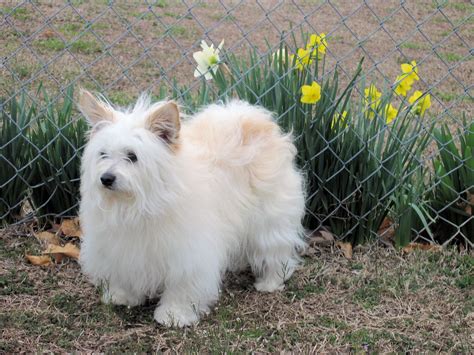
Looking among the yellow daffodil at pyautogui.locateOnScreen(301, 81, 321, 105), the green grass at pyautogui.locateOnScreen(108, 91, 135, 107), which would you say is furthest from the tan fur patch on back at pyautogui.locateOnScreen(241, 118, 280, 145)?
the green grass at pyautogui.locateOnScreen(108, 91, 135, 107)

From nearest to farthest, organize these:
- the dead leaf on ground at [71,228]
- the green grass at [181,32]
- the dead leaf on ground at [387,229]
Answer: the dead leaf on ground at [71,228], the dead leaf on ground at [387,229], the green grass at [181,32]

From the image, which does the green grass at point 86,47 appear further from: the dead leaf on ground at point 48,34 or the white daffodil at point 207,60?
the white daffodil at point 207,60

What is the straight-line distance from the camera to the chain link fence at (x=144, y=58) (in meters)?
3.72

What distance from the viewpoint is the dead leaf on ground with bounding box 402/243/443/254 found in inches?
149

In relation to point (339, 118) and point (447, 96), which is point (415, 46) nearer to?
point (447, 96)

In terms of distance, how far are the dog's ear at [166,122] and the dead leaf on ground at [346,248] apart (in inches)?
54.7

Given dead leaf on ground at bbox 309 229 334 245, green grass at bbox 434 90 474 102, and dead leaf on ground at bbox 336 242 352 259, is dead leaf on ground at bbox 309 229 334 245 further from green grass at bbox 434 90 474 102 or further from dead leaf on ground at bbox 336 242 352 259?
green grass at bbox 434 90 474 102

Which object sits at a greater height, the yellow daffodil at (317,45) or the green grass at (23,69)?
the yellow daffodil at (317,45)

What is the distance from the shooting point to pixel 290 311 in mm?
3264

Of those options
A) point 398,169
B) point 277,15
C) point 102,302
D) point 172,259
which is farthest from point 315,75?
point 277,15

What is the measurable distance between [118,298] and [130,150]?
829mm

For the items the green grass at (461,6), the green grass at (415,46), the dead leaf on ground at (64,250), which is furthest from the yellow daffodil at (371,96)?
the green grass at (461,6)

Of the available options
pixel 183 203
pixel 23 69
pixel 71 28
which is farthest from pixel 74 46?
pixel 183 203

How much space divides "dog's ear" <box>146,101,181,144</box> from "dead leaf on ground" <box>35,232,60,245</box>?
1222 millimetres
